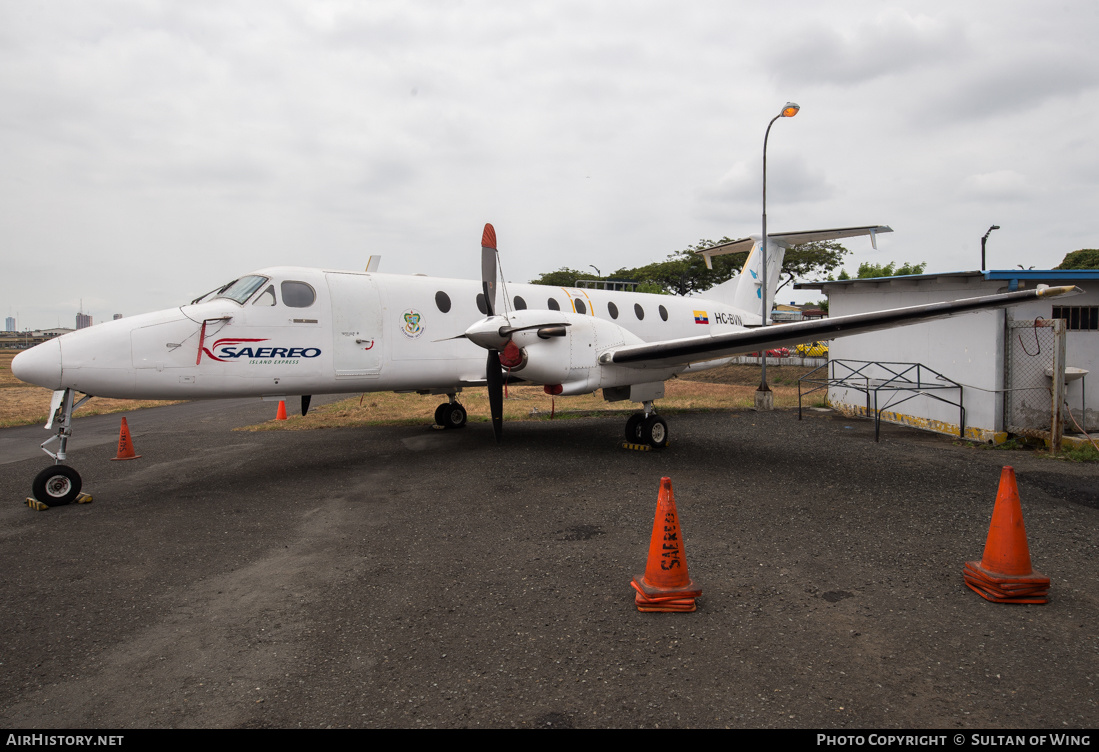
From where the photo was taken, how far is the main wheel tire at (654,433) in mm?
9570

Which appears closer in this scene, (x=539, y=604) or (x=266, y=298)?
(x=539, y=604)

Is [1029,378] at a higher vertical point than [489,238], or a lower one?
lower

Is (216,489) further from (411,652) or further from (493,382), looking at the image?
(411,652)

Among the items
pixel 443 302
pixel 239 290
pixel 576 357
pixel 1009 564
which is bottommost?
pixel 1009 564

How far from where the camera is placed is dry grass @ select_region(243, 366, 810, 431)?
13844 millimetres

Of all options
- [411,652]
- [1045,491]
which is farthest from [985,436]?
[411,652]

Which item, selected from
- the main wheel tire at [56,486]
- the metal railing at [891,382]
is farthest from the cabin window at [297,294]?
the metal railing at [891,382]

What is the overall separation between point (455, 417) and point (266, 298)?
210 inches

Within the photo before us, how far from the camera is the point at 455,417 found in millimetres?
12445

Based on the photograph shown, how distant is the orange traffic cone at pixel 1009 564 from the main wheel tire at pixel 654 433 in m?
5.63

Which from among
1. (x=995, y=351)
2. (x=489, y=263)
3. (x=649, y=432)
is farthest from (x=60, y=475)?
(x=995, y=351)

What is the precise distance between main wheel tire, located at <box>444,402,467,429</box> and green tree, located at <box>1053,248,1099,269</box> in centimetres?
4663

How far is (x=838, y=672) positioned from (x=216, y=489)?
7364 millimetres

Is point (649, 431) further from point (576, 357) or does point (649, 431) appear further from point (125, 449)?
point (125, 449)
